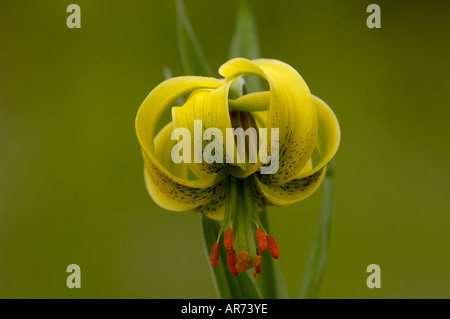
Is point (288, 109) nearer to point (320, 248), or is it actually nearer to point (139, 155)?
point (320, 248)

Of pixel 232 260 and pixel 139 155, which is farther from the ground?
pixel 139 155

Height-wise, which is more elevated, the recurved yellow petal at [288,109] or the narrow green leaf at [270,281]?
the recurved yellow petal at [288,109]

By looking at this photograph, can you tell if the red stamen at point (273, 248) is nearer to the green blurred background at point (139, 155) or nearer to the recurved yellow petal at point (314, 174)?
the recurved yellow petal at point (314, 174)

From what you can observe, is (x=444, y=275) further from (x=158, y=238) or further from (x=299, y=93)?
(x=299, y=93)

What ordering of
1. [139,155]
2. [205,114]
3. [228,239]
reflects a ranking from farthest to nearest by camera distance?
[139,155]
[228,239]
[205,114]

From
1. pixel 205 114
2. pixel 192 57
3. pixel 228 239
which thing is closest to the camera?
pixel 205 114

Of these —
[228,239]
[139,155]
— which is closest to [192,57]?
[228,239]

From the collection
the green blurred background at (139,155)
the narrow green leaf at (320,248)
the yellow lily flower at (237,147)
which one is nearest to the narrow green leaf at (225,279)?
the yellow lily flower at (237,147)

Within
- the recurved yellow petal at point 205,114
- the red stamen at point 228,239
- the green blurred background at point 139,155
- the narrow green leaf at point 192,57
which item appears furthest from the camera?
the green blurred background at point 139,155
